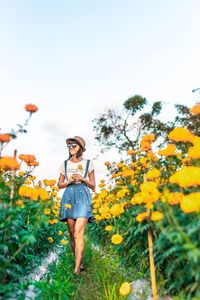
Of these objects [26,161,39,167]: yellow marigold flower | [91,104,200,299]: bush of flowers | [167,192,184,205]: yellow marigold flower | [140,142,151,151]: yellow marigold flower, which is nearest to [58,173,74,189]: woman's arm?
[91,104,200,299]: bush of flowers

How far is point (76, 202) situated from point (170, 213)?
149 inches

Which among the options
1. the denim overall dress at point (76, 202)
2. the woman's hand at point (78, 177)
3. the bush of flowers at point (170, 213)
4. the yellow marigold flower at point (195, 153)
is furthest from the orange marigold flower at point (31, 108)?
the denim overall dress at point (76, 202)

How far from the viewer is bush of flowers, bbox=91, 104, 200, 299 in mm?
2369

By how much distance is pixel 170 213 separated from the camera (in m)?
2.25

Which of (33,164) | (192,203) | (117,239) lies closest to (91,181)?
(33,164)

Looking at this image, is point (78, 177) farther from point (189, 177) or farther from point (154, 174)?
point (189, 177)

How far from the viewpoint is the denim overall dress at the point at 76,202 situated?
19.4 ft

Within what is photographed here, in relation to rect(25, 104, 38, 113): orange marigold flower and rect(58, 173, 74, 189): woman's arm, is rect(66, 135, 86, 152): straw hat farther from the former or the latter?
rect(25, 104, 38, 113): orange marigold flower

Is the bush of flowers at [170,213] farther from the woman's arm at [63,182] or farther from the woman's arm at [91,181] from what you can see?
the woman's arm at [63,182]

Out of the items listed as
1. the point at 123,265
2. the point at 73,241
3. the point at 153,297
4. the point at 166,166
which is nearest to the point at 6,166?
the point at 153,297

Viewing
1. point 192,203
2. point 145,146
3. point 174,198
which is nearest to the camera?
point 192,203

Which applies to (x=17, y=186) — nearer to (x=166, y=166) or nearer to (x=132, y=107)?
(x=166, y=166)

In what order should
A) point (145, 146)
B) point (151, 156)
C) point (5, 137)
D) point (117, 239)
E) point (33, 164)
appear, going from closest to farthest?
point (5, 137) → point (117, 239) → point (145, 146) → point (151, 156) → point (33, 164)

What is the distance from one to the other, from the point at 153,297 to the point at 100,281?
5.97ft
